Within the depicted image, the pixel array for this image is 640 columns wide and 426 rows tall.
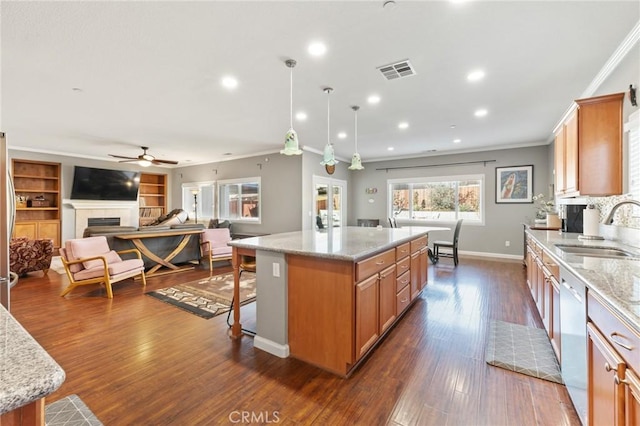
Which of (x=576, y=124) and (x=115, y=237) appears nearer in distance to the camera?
(x=576, y=124)

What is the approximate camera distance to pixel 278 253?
241 centimetres

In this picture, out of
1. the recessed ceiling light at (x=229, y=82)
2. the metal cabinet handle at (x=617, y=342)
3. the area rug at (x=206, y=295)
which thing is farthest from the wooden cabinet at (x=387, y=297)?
the recessed ceiling light at (x=229, y=82)

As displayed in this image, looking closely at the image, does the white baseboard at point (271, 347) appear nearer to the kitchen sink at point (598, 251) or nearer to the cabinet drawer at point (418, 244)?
the cabinet drawer at point (418, 244)

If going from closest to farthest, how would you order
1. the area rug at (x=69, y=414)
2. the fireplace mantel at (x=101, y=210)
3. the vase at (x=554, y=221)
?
the area rug at (x=69, y=414)
the vase at (x=554, y=221)
the fireplace mantel at (x=101, y=210)

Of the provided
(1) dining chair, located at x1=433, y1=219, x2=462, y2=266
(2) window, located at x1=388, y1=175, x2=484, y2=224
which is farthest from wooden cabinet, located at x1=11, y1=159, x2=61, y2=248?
(1) dining chair, located at x1=433, y1=219, x2=462, y2=266

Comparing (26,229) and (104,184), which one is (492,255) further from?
(26,229)

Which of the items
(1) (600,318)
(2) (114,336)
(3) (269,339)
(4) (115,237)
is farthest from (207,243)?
(1) (600,318)

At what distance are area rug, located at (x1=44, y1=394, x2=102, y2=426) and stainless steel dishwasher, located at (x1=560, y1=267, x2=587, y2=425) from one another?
2705mm

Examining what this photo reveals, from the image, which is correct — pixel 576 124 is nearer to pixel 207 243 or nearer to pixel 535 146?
pixel 535 146

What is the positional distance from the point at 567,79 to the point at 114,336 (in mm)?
5407

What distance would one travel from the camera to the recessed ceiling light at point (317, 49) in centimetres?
244

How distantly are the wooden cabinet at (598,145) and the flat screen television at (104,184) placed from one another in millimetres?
9653

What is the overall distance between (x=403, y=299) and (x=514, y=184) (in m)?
5.09

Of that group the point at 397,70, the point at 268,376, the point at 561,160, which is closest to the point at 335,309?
the point at 268,376
